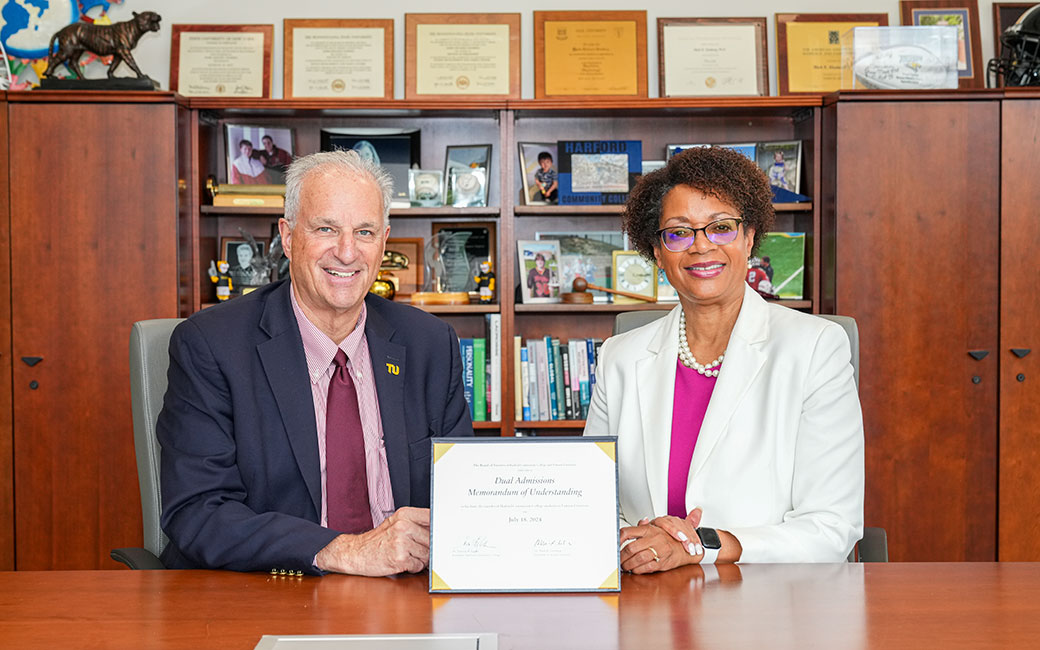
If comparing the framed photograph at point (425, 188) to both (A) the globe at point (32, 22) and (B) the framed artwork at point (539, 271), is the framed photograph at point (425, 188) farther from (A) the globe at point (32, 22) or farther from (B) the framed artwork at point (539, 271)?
(A) the globe at point (32, 22)

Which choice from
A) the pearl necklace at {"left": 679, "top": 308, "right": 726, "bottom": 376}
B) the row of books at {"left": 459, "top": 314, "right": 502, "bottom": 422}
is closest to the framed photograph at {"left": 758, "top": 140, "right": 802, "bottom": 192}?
the row of books at {"left": 459, "top": 314, "right": 502, "bottom": 422}

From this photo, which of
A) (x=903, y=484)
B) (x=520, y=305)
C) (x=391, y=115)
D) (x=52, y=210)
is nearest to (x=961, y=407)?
(x=903, y=484)

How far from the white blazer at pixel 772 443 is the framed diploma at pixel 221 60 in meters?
2.41

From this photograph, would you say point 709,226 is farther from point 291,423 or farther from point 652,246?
point 291,423

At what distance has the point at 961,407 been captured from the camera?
130 inches

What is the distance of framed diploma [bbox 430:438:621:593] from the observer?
4.19 feet

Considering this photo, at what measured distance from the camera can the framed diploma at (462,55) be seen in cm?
361

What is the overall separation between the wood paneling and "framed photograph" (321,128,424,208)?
2216 mm

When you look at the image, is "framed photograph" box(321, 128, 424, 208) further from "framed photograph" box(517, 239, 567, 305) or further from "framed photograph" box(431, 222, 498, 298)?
"framed photograph" box(517, 239, 567, 305)

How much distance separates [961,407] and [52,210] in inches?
131

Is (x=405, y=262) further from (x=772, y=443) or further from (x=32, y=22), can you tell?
(x=772, y=443)

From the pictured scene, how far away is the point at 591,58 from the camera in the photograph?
3639 mm

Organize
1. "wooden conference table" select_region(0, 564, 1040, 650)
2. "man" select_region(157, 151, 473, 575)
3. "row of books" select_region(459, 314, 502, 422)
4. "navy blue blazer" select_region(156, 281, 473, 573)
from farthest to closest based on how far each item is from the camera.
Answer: "row of books" select_region(459, 314, 502, 422) → "man" select_region(157, 151, 473, 575) → "navy blue blazer" select_region(156, 281, 473, 573) → "wooden conference table" select_region(0, 564, 1040, 650)

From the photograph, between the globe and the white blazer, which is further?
the globe
